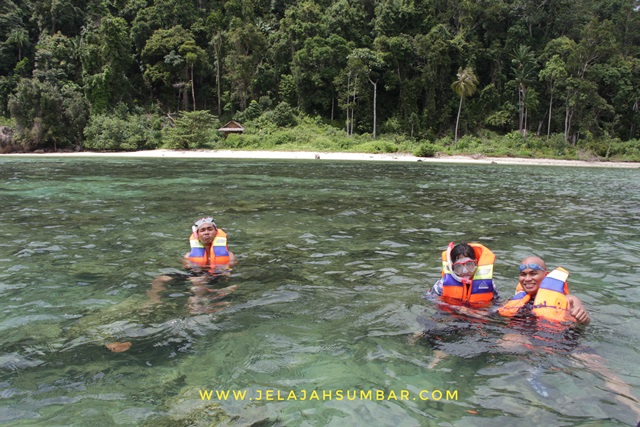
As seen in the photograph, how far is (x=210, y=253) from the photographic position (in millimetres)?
7254

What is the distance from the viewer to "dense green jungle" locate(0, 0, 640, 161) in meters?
49.2

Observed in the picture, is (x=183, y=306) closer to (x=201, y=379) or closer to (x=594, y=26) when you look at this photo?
(x=201, y=379)

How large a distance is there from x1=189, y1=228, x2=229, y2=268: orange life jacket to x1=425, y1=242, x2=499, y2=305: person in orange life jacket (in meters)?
3.69

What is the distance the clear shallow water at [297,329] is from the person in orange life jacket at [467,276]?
14.7 inches

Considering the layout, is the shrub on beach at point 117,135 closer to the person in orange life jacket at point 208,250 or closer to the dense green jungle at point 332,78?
the dense green jungle at point 332,78

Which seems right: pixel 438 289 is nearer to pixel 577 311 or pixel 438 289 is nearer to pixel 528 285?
pixel 528 285

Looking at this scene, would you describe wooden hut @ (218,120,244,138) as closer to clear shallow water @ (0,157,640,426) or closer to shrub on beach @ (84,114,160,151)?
shrub on beach @ (84,114,160,151)

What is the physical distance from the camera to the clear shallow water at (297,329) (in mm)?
3592

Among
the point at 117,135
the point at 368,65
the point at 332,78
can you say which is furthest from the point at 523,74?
the point at 117,135

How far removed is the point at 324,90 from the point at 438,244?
2026 inches

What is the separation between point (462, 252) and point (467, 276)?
0.35m

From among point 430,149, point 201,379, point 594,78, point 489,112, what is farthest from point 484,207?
point 594,78

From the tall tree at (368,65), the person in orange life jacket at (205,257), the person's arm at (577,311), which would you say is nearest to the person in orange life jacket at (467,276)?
the person's arm at (577,311)

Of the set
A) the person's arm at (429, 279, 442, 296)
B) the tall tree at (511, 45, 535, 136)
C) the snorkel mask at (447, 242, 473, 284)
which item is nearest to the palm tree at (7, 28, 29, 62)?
the tall tree at (511, 45, 535, 136)
